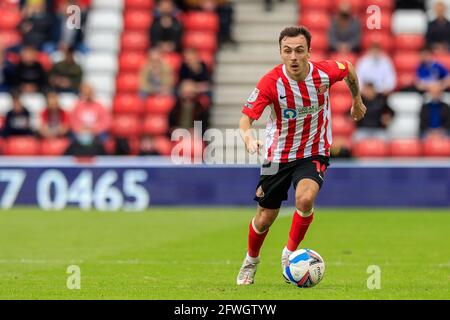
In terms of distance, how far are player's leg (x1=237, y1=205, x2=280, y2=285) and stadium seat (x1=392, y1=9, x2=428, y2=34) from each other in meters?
13.6

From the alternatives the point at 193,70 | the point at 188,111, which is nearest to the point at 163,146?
the point at 188,111

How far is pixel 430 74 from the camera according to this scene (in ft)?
69.1

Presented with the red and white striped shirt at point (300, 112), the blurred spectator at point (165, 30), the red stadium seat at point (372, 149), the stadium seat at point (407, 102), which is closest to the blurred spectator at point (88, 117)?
the blurred spectator at point (165, 30)

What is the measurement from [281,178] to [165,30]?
43.1ft

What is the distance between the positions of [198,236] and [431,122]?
21.9ft

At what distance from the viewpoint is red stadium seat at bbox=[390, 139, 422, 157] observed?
804 inches

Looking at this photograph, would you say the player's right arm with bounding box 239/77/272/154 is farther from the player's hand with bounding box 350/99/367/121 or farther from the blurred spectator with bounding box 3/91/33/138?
the blurred spectator with bounding box 3/91/33/138

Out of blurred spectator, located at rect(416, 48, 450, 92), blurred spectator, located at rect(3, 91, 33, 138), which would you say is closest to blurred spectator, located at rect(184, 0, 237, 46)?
blurred spectator, located at rect(416, 48, 450, 92)

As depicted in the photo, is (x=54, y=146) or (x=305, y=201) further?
(x=54, y=146)

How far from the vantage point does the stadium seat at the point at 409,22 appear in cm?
2320

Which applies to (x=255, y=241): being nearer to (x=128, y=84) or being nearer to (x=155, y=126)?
(x=155, y=126)

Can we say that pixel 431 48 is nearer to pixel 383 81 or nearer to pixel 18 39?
pixel 383 81
